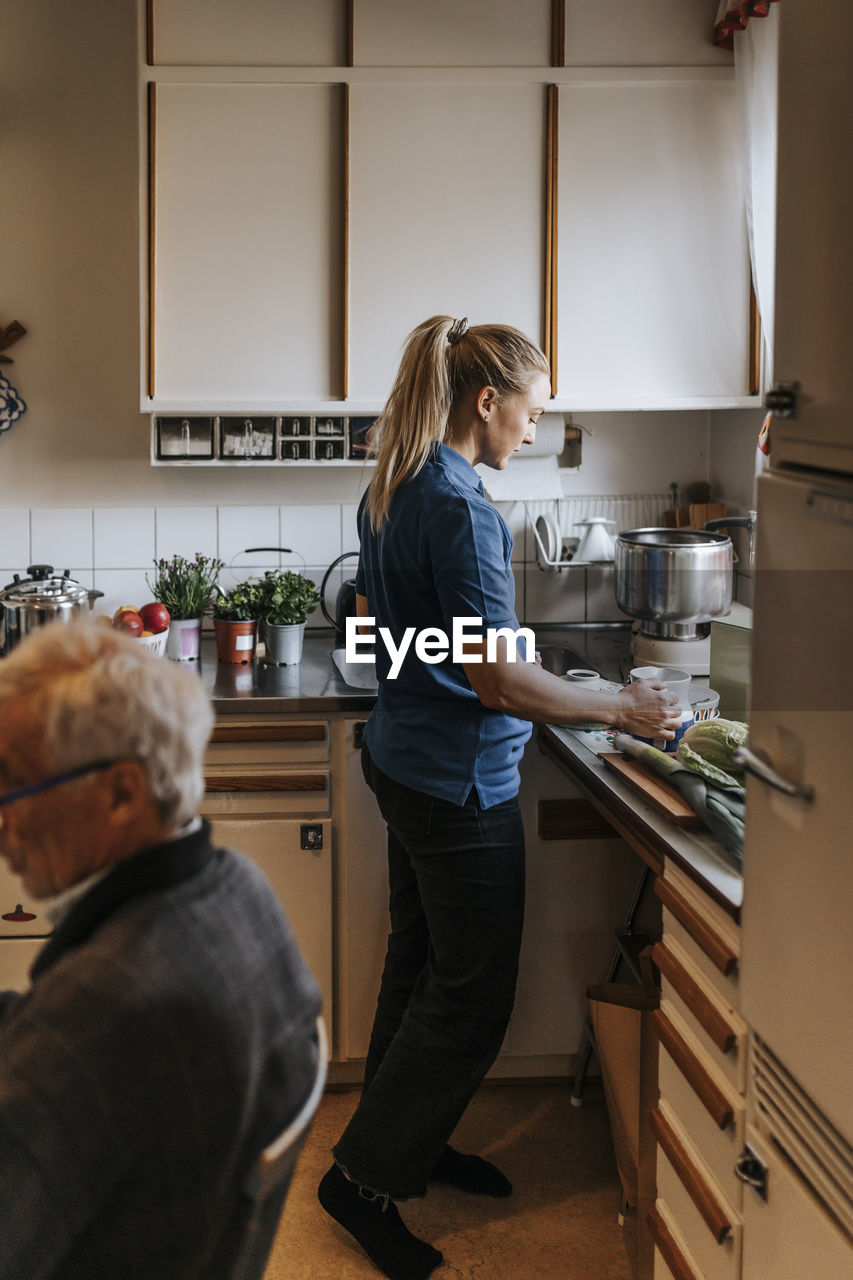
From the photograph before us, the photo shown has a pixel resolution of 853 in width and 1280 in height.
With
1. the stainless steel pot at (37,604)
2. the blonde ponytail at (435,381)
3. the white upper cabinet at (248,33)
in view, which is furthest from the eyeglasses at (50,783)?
the white upper cabinet at (248,33)

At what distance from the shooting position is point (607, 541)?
3.05m

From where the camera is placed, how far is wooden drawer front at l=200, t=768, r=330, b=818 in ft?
8.43

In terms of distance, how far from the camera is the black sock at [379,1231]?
2150 mm

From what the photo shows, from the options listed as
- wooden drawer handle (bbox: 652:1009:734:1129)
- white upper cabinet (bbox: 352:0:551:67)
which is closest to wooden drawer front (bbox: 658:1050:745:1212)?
wooden drawer handle (bbox: 652:1009:734:1129)

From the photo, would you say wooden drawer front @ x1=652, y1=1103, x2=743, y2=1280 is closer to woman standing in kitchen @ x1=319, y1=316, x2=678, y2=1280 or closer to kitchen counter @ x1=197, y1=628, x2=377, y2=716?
woman standing in kitchen @ x1=319, y1=316, x2=678, y2=1280

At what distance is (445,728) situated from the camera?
2.04 metres

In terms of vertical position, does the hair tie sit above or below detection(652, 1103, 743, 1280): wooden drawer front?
above

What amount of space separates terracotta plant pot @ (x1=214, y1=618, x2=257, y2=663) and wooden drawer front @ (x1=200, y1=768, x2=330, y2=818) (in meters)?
0.35

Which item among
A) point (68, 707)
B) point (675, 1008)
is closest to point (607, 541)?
point (675, 1008)

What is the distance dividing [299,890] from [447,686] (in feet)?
2.70

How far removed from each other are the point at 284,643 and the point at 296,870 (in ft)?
1.71

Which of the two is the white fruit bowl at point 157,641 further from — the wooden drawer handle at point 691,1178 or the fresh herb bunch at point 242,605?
the wooden drawer handle at point 691,1178

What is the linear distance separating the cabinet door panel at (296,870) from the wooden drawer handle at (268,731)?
18 cm

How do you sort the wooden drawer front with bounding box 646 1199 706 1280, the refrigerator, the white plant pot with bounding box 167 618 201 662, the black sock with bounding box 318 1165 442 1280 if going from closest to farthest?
the refrigerator → the wooden drawer front with bounding box 646 1199 706 1280 → the black sock with bounding box 318 1165 442 1280 → the white plant pot with bounding box 167 618 201 662
